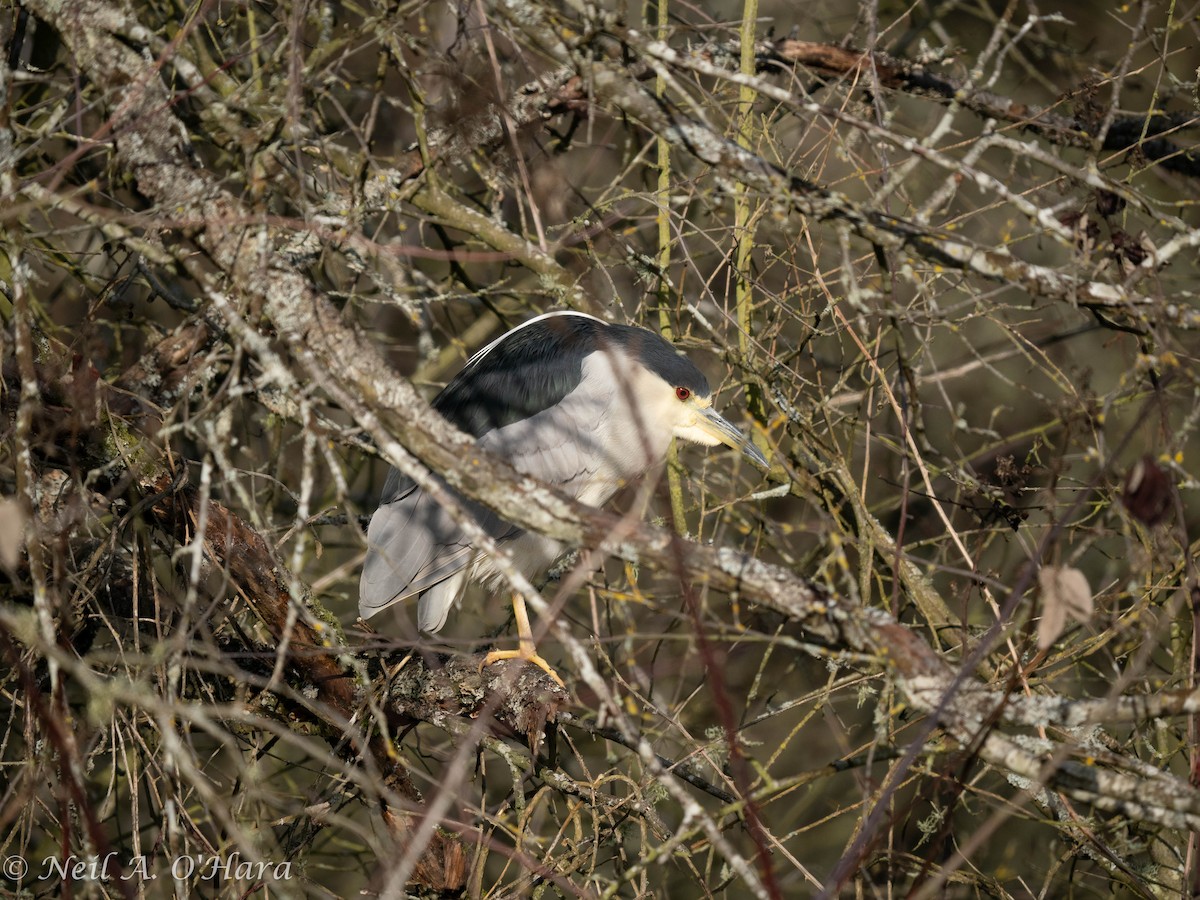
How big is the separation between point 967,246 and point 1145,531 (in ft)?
3.62

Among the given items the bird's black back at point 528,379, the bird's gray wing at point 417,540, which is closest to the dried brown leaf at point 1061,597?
the bird's black back at point 528,379

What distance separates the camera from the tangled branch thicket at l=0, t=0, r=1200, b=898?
1.79m

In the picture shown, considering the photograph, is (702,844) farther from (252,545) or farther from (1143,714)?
(252,545)

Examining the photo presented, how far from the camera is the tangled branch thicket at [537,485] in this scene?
5.88 feet

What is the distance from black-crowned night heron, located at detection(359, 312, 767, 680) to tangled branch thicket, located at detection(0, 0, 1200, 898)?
0.19 metres

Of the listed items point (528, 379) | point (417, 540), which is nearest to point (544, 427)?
point (528, 379)

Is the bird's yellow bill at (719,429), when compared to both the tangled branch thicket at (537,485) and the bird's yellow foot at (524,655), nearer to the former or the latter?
the tangled branch thicket at (537,485)

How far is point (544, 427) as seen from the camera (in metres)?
3.79

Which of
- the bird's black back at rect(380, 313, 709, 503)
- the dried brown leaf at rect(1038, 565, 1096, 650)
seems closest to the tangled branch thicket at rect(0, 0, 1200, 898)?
the dried brown leaf at rect(1038, 565, 1096, 650)

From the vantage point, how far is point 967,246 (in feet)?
6.34

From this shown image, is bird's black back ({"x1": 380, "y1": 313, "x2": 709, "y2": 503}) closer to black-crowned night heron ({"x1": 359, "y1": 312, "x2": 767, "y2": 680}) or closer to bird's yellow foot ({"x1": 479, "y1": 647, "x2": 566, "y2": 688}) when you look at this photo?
black-crowned night heron ({"x1": 359, "y1": 312, "x2": 767, "y2": 680})

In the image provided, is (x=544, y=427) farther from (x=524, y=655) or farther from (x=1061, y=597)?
(x=1061, y=597)

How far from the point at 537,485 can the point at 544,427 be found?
73.1 inches

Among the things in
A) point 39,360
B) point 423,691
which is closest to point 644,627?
point 423,691
